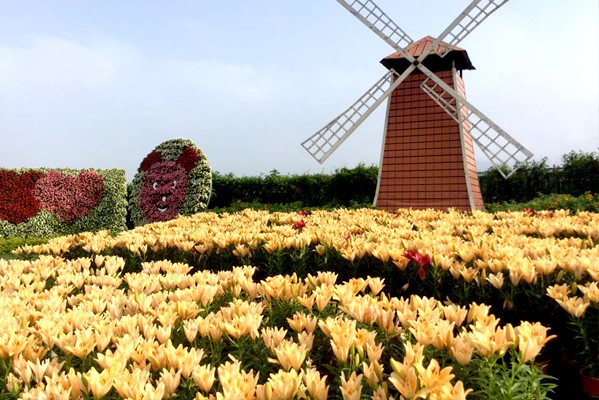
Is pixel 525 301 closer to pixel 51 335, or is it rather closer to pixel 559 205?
pixel 51 335

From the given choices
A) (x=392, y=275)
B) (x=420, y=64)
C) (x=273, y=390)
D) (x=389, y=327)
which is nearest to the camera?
(x=273, y=390)

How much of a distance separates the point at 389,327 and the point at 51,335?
1.56m

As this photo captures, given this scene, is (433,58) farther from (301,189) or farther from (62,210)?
(62,210)

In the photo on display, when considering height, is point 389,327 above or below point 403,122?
below

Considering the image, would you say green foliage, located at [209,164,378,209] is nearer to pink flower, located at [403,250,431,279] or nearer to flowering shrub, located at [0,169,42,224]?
flowering shrub, located at [0,169,42,224]

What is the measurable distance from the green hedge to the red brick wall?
11650mm

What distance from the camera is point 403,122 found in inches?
644

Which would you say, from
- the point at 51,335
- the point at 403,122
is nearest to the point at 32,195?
the point at 403,122

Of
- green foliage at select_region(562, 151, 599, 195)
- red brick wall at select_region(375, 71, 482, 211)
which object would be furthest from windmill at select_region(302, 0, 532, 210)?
green foliage at select_region(562, 151, 599, 195)

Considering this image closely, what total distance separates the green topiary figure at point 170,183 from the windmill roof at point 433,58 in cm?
802

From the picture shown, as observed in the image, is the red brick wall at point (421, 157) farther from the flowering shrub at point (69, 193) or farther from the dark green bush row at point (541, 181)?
the flowering shrub at point (69, 193)

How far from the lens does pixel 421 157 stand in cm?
1611

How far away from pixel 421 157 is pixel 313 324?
14388 millimetres

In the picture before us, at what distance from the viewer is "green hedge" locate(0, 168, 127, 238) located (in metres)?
20.9
